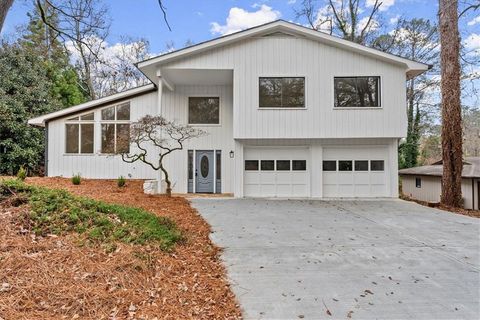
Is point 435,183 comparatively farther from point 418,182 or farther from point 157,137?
point 157,137

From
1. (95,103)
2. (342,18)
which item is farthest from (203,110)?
(342,18)

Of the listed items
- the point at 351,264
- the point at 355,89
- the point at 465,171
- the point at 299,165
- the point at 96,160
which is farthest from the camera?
the point at 465,171

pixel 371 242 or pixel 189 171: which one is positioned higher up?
pixel 189 171

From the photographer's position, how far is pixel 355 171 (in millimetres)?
12273

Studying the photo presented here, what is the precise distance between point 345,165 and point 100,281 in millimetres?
10618

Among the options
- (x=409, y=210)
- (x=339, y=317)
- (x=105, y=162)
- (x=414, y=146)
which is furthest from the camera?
(x=414, y=146)

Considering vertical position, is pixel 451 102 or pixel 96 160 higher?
pixel 451 102

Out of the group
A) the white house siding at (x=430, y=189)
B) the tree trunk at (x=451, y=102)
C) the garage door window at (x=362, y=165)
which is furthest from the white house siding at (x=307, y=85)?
the white house siding at (x=430, y=189)

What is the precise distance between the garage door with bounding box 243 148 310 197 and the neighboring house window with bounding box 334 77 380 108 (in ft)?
8.11

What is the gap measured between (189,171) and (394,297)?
424 inches

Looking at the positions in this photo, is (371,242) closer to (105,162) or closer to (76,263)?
(76,263)

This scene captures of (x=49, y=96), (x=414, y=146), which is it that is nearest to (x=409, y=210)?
(x=414, y=146)

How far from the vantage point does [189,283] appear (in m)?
3.91

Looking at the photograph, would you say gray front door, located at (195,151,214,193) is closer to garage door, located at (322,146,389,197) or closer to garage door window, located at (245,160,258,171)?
garage door window, located at (245,160,258,171)
